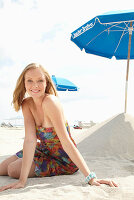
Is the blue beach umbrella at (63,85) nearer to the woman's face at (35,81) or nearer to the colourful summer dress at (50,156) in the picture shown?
the colourful summer dress at (50,156)

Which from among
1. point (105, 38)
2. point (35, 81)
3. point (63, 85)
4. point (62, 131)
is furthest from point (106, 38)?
point (62, 131)

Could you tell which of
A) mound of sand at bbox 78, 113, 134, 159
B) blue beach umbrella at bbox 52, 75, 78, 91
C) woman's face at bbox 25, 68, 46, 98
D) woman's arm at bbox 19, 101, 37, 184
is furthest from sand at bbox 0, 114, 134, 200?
blue beach umbrella at bbox 52, 75, 78, 91

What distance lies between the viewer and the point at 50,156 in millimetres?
2166

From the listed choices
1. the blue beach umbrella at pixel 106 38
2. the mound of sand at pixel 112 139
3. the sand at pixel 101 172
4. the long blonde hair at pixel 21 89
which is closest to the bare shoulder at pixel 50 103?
the long blonde hair at pixel 21 89

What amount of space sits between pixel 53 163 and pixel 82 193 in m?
0.63

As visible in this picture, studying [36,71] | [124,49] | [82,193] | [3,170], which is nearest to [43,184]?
[82,193]

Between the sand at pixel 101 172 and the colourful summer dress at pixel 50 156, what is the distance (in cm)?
8

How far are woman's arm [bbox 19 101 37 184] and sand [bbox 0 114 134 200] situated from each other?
13 centimetres

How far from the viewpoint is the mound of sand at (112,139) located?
3.27 metres

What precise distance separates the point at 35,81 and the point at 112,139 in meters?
2.10

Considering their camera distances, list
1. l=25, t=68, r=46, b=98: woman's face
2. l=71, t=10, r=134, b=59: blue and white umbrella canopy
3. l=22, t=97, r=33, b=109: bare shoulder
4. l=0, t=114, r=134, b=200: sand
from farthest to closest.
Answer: l=71, t=10, r=134, b=59: blue and white umbrella canopy < l=22, t=97, r=33, b=109: bare shoulder < l=25, t=68, r=46, b=98: woman's face < l=0, t=114, r=134, b=200: sand

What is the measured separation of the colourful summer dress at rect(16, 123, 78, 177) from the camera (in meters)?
2.02

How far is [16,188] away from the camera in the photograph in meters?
1.71

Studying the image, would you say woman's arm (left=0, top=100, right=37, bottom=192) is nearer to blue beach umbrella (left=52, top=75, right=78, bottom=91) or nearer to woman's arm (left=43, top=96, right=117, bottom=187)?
woman's arm (left=43, top=96, right=117, bottom=187)
